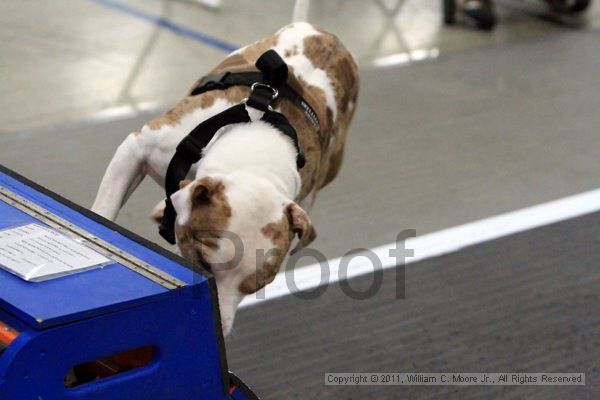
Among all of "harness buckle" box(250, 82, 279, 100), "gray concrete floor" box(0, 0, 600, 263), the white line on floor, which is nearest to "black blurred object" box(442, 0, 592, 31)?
"gray concrete floor" box(0, 0, 600, 263)

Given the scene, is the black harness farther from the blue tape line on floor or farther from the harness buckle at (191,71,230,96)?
the blue tape line on floor

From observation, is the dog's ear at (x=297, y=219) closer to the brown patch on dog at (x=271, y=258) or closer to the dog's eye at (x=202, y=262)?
the brown patch on dog at (x=271, y=258)

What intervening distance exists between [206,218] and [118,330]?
428 mm

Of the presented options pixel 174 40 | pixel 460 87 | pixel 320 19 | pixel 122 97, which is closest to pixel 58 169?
pixel 122 97

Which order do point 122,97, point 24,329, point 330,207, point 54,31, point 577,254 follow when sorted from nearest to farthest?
point 24,329 < point 577,254 < point 330,207 < point 122,97 < point 54,31

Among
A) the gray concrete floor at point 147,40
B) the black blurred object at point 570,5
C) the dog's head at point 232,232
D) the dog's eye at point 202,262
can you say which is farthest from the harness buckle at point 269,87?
the black blurred object at point 570,5

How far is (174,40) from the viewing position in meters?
6.05

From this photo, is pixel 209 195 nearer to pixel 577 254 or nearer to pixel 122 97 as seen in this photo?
pixel 577 254

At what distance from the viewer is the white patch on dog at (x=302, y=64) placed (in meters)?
2.93

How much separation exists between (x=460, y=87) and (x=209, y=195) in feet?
12.0

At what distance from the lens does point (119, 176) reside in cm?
263

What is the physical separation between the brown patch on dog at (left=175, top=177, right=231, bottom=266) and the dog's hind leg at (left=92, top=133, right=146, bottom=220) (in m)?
0.49

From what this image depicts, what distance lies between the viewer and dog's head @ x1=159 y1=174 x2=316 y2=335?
214 cm

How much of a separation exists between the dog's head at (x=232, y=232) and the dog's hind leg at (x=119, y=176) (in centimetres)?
44
